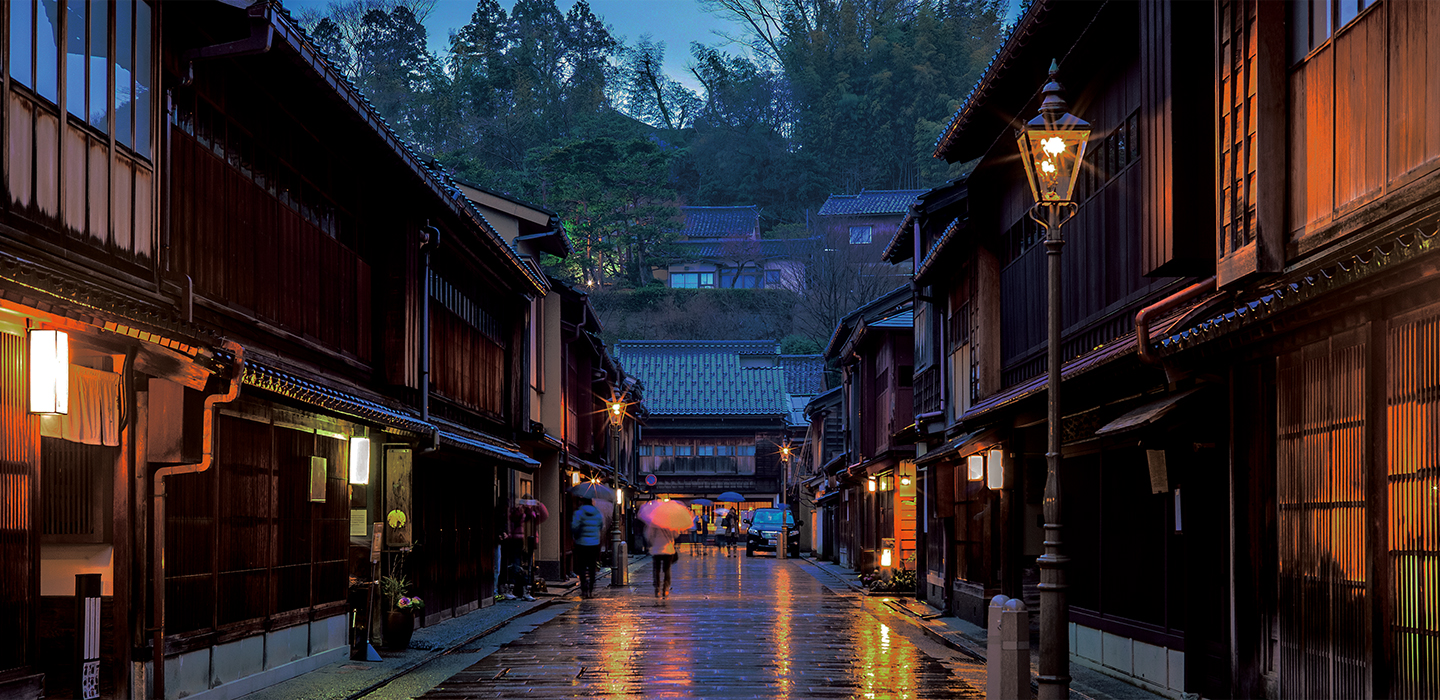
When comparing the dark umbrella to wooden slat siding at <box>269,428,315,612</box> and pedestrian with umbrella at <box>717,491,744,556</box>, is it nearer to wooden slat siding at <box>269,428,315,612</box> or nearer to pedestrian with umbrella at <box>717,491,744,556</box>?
wooden slat siding at <box>269,428,315,612</box>

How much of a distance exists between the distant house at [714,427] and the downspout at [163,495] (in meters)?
68.3

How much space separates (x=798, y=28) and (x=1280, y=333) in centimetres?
8444

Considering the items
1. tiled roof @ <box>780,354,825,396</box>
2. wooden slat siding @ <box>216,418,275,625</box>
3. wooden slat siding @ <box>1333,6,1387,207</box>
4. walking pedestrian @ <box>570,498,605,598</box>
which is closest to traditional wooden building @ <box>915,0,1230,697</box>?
wooden slat siding @ <box>1333,6,1387,207</box>

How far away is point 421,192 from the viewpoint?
21625 millimetres

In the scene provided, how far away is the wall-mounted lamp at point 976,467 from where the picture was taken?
2445 cm

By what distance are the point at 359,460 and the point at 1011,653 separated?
11.2 metres

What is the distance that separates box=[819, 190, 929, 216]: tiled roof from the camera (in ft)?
264

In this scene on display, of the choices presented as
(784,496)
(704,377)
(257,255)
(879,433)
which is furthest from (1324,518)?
Answer: (704,377)

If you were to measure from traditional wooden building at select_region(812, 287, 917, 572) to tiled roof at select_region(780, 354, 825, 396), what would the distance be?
2864 cm

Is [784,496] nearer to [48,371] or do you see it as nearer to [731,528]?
[731,528]

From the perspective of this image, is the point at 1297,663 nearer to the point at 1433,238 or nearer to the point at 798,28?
the point at 1433,238

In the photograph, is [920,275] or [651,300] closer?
[920,275]

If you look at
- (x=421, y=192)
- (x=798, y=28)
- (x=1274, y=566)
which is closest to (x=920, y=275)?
(x=421, y=192)

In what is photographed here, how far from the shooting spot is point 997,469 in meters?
22.9
